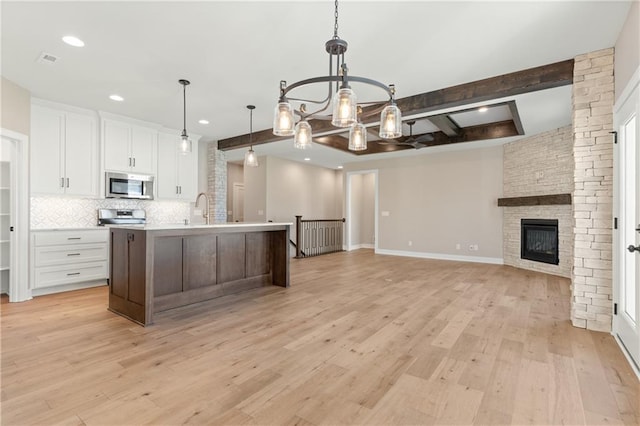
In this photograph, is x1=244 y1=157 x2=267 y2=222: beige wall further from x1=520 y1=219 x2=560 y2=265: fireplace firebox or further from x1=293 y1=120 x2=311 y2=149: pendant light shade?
x1=520 y1=219 x2=560 y2=265: fireplace firebox

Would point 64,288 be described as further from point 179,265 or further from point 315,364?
point 315,364

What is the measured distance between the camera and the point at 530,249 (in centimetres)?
638

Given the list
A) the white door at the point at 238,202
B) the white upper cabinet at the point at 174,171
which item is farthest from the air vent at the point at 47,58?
the white door at the point at 238,202

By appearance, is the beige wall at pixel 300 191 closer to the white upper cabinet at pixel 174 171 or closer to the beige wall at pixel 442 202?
the beige wall at pixel 442 202

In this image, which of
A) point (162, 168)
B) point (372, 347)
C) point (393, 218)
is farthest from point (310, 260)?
point (372, 347)

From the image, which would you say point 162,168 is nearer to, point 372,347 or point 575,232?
point 372,347

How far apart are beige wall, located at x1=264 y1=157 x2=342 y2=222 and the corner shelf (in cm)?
511

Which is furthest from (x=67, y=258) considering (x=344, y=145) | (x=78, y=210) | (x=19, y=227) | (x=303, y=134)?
(x=344, y=145)

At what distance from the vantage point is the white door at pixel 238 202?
10383mm

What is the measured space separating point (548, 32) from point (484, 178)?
15.9 ft

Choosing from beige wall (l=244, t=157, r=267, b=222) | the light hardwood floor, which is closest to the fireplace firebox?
the light hardwood floor

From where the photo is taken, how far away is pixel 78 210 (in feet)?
16.6

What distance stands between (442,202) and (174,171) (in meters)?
6.23

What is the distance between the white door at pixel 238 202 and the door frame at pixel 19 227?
6.29 m
